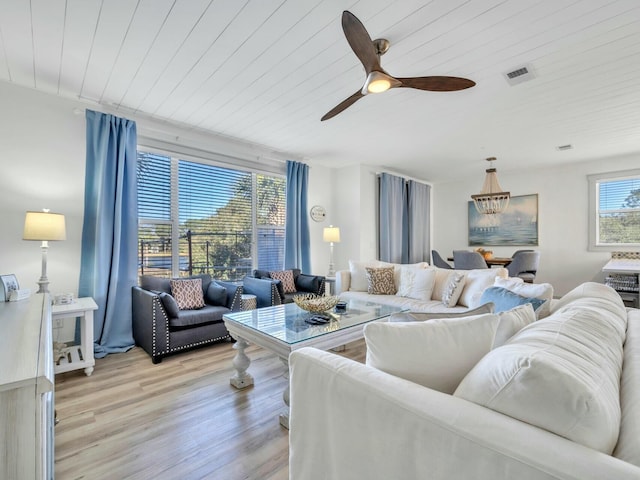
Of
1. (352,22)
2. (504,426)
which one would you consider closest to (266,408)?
(504,426)

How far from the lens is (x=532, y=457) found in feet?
1.91

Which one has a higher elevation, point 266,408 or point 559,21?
point 559,21

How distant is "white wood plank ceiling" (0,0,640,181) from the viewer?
182 cm

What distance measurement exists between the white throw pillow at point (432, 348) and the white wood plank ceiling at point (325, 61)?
71.0 inches

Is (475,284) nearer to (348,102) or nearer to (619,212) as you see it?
(348,102)

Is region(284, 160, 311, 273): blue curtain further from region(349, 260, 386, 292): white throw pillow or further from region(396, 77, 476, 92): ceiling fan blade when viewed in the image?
region(396, 77, 476, 92): ceiling fan blade

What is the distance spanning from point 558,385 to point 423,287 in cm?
304

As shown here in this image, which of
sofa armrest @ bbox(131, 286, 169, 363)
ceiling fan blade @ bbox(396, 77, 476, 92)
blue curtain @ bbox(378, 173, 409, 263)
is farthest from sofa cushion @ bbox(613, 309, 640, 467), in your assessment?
blue curtain @ bbox(378, 173, 409, 263)

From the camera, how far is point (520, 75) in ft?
8.20

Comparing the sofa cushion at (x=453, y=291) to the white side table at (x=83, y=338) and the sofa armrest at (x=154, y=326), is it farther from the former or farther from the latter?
the white side table at (x=83, y=338)

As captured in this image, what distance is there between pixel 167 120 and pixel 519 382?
3.97 m

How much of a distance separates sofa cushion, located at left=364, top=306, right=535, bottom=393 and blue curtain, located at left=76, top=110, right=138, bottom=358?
306 cm

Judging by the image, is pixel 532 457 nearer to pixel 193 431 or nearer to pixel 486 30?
pixel 193 431

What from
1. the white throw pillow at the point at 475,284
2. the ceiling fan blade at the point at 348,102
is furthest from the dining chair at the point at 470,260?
the ceiling fan blade at the point at 348,102
